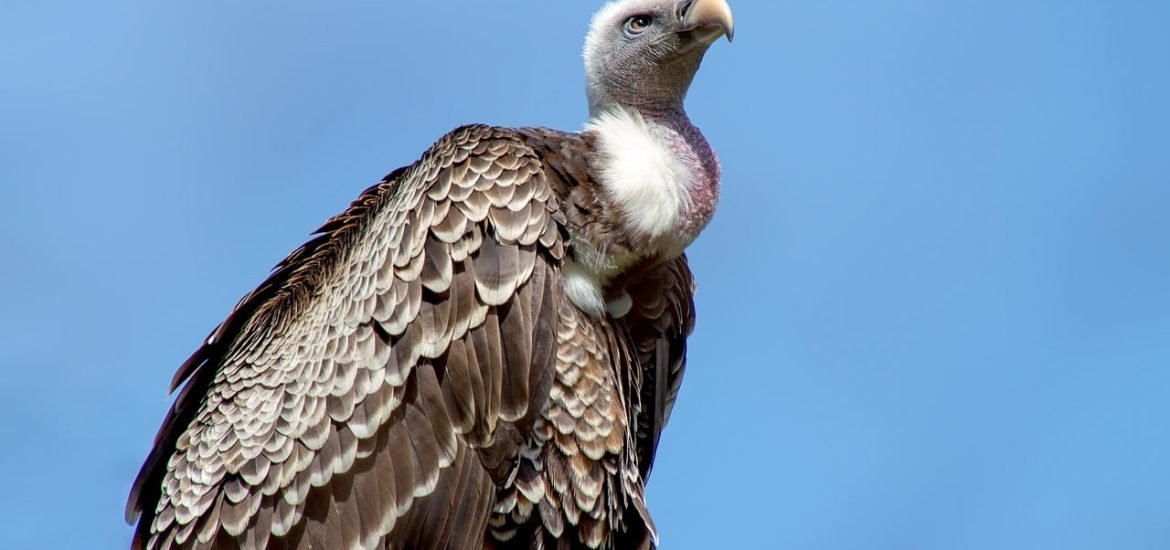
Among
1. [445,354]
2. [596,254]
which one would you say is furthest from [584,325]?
[445,354]

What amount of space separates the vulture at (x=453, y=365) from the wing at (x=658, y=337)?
0.20m

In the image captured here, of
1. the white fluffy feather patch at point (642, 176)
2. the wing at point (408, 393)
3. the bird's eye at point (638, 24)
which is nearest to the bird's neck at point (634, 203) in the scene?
the white fluffy feather patch at point (642, 176)

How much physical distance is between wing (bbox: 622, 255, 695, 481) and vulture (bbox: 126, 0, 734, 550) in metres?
0.20

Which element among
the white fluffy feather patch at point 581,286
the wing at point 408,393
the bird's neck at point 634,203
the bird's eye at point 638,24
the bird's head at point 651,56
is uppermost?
the bird's eye at point 638,24

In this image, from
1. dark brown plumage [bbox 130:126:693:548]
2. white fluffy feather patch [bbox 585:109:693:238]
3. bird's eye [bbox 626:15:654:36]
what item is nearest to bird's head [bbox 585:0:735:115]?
bird's eye [bbox 626:15:654:36]

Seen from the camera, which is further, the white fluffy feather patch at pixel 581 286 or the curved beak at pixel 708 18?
the curved beak at pixel 708 18

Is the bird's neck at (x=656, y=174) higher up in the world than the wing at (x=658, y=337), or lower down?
higher up

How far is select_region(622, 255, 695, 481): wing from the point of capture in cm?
858

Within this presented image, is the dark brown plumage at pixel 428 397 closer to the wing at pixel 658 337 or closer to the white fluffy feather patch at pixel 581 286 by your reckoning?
the white fluffy feather patch at pixel 581 286

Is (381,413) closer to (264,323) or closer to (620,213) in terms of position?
(264,323)

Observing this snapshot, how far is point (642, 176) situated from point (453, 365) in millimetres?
1423

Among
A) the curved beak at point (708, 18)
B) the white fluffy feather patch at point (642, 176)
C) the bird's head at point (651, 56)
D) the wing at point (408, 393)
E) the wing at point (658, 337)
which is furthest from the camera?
the wing at point (658, 337)

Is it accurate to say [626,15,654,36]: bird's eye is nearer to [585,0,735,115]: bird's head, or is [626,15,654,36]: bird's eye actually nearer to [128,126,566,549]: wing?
[585,0,735,115]: bird's head

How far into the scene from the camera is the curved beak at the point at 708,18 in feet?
27.0
